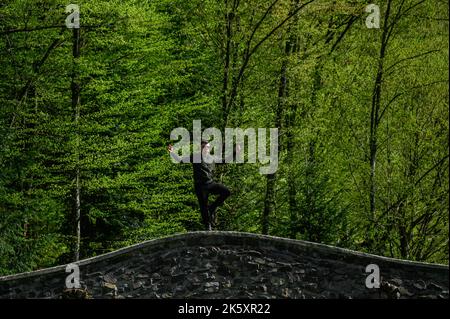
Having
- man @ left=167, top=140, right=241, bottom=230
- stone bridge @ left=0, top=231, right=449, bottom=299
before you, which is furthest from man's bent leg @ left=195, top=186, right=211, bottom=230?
stone bridge @ left=0, top=231, right=449, bottom=299

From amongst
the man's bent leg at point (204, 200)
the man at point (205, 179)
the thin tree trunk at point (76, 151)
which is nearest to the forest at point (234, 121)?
the thin tree trunk at point (76, 151)

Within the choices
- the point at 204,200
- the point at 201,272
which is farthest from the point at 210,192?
the point at 201,272

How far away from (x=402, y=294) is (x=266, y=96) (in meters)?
9.41

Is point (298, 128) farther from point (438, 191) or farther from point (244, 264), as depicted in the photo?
point (244, 264)

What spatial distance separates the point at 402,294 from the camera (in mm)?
15594

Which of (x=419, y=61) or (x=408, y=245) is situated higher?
(x=419, y=61)

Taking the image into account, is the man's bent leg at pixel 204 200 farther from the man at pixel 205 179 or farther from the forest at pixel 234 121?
the forest at pixel 234 121

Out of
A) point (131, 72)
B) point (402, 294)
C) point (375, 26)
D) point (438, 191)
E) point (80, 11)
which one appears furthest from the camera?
point (131, 72)

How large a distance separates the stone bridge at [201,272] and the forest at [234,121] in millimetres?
3449

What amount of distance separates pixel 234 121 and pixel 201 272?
6.69 m

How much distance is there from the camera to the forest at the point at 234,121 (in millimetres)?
21703

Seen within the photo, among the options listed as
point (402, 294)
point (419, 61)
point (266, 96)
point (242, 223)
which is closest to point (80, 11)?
point (266, 96)

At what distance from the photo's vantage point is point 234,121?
22.4 m

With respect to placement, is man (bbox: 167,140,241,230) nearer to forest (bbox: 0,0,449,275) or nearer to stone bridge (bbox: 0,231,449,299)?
stone bridge (bbox: 0,231,449,299)
